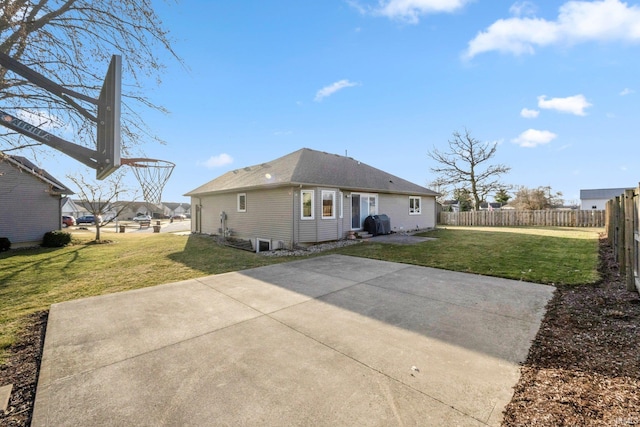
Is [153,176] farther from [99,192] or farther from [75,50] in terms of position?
[99,192]

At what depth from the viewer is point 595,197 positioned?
4444cm

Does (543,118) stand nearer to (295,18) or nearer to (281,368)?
(295,18)

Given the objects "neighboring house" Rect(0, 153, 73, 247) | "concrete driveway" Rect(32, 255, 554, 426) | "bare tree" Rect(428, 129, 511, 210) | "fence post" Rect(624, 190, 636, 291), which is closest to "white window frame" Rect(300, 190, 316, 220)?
"concrete driveway" Rect(32, 255, 554, 426)

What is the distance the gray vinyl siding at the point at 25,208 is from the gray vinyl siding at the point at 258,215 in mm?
8046

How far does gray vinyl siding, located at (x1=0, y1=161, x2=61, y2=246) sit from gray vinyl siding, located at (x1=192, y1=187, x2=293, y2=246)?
8.05 m

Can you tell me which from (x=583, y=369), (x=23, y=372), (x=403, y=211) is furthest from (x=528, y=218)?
(x=23, y=372)

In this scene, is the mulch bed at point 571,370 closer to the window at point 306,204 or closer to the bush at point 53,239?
the window at point 306,204

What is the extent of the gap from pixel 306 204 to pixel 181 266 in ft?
17.4

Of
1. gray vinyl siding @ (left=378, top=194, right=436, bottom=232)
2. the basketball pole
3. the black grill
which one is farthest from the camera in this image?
gray vinyl siding @ (left=378, top=194, right=436, bottom=232)

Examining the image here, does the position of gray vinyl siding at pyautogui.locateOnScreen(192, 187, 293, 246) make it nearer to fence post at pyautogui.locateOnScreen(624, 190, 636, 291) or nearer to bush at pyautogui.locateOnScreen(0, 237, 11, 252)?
bush at pyautogui.locateOnScreen(0, 237, 11, 252)

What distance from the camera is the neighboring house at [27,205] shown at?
43.8 ft

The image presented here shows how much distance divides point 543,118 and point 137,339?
21.3 metres

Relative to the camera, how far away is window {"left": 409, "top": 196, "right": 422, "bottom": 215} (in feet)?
57.1

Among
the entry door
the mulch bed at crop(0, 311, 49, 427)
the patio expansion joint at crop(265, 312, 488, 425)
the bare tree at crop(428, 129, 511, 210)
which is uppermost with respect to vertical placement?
the bare tree at crop(428, 129, 511, 210)
